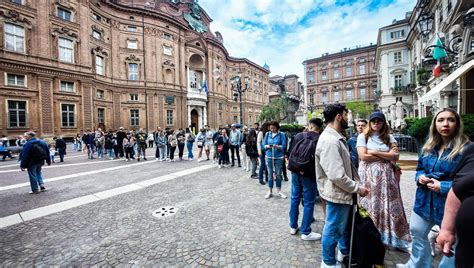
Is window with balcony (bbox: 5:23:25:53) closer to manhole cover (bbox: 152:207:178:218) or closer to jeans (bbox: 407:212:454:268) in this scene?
manhole cover (bbox: 152:207:178:218)

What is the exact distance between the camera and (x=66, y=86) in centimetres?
2191

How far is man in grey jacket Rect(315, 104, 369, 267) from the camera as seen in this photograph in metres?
2.23

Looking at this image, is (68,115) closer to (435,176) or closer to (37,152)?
(37,152)

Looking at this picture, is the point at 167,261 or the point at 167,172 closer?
the point at 167,261

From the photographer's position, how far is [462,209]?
1.28 meters

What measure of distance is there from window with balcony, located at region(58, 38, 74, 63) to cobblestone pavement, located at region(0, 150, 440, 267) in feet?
71.5

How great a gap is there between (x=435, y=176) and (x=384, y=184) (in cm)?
98

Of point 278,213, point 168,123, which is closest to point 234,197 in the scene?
point 278,213

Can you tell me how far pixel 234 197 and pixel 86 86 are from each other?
2576 centimetres

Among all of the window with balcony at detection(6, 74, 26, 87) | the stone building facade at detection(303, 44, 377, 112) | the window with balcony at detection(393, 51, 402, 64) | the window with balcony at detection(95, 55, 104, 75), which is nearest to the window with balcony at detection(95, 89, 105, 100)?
the window with balcony at detection(95, 55, 104, 75)

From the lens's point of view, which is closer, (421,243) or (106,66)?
(421,243)

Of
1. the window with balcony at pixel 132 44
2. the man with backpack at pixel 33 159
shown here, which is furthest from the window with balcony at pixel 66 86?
the man with backpack at pixel 33 159

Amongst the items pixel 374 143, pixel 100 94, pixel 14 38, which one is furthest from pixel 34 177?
pixel 100 94

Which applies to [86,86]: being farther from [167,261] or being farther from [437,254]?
[437,254]
